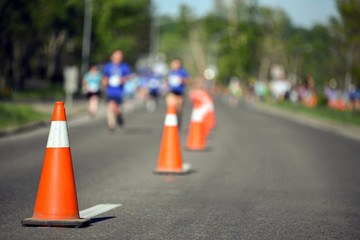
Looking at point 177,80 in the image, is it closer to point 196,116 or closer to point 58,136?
point 196,116

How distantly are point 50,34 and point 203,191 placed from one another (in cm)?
4100

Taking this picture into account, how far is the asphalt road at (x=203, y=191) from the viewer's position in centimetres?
550

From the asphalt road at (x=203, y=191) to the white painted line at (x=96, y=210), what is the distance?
89 millimetres

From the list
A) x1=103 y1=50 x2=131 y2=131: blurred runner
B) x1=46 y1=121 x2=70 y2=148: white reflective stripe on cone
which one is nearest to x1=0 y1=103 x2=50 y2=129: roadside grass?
x1=103 y1=50 x2=131 y2=131: blurred runner

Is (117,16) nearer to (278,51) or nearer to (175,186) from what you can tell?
(278,51)

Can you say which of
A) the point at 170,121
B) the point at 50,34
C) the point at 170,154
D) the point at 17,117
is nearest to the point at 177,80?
the point at 17,117

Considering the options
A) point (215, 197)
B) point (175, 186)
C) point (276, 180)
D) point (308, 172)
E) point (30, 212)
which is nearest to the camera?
point (30, 212)

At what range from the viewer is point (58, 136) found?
5.84 metres

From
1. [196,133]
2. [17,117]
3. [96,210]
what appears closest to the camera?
[96,210]

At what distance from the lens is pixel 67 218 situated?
5.42 m

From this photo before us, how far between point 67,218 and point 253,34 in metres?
92.9

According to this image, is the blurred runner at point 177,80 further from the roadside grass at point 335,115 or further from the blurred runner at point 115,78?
the roadside grass at point 335,115

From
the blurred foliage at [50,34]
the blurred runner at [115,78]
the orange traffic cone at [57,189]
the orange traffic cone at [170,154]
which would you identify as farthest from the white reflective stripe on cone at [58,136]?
the blurred foliage at [50,34]

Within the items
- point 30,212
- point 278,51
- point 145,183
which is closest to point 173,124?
point 145,183
